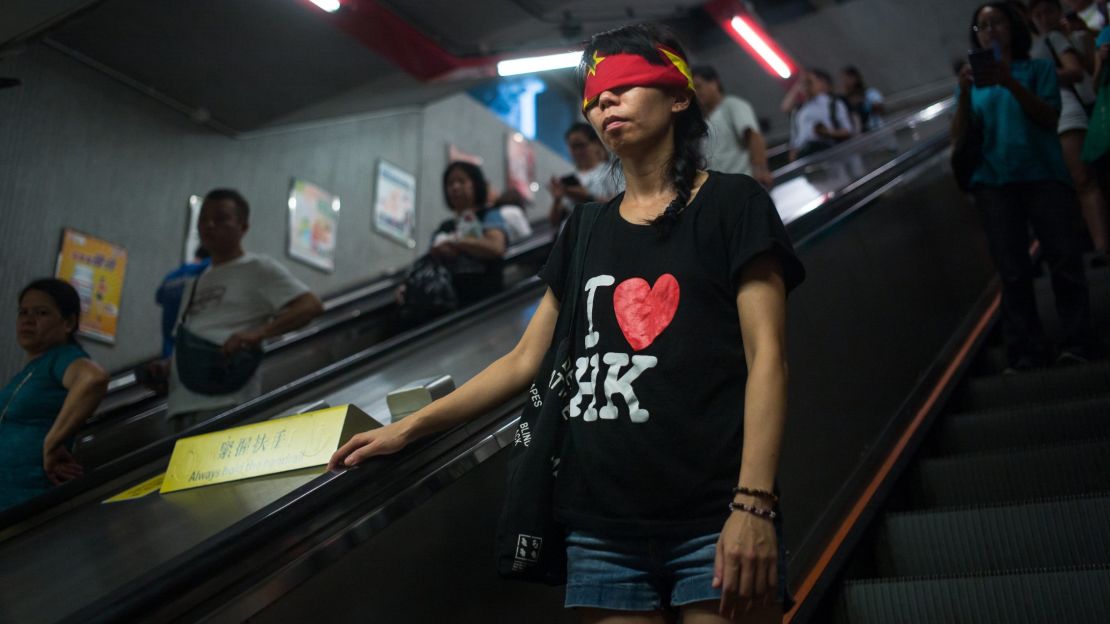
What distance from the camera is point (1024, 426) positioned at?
4215 mm

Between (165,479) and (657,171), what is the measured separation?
71.7 inches

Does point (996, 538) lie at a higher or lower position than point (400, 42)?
lower

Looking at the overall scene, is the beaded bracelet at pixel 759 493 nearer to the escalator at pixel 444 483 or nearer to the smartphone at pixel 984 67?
the escalator at pixel 444 483

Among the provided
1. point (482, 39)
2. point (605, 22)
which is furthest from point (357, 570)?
point (605, 22)

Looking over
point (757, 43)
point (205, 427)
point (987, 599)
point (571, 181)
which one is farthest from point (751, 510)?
point (757, 43)

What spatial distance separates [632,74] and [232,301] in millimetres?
3141

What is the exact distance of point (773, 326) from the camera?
1775 mm

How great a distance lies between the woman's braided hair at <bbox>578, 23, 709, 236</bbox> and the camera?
76.1 inches

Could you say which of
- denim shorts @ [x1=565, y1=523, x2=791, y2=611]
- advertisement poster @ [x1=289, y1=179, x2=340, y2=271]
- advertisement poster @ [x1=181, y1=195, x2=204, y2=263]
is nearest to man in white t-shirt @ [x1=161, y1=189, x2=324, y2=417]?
denim shorts @ [x1=565, y1=523, x2=791, y2=611]

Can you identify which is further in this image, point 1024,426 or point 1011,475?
point 1024,426

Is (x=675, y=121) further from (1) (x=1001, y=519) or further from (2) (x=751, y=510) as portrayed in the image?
(1) (x=1001, y=519)

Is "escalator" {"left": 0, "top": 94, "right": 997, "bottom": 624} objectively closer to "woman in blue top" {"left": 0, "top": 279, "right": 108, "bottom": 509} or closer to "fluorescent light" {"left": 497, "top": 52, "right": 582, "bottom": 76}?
"woman in blue top" {"left": 0, "top": 279, "right": 108, "bottom": 509}

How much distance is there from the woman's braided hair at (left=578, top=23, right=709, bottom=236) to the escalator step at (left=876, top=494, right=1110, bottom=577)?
6.05 ft

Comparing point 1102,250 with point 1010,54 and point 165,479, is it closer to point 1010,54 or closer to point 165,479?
point 1010,54
